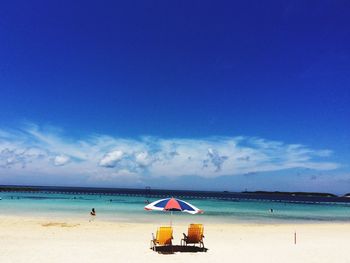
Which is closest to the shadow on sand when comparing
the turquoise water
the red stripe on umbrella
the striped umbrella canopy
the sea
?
the striped umbrella canopy

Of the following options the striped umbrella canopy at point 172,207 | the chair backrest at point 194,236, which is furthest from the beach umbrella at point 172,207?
the chair backrest at point 194,236

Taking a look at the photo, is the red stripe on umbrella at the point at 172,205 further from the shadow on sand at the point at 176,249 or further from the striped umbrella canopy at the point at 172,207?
the shadow on sand at the point at 176,249

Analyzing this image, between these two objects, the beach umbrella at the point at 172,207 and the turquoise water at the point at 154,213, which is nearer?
the beach umbrella at the point at 172,207

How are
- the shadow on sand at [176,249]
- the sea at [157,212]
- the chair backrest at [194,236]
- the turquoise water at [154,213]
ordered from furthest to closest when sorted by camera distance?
the turquoise water at [154,213] < the sea at [157,212] < the chair backrest at [194,236] < the shadow on sand at [176,249]

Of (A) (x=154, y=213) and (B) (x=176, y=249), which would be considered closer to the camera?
(B) (x=176, y=249)

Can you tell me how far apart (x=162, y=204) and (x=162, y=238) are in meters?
1.24

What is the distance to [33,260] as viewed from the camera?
9.73 meters

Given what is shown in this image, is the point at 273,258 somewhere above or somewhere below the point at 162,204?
below

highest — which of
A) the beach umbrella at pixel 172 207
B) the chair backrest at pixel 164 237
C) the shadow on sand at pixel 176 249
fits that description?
the beach umbrella at pixel 172 207

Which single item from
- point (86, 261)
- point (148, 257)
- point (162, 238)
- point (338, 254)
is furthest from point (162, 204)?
point (338, 254)

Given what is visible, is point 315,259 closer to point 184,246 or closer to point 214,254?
point 214,254

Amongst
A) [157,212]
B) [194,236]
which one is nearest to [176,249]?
[194,236]

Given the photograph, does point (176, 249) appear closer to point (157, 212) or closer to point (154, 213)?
point (154, 213)

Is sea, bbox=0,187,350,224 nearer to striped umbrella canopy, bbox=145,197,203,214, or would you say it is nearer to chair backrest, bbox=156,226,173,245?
striped umbrella canopy, bbox=145,197,203,214
